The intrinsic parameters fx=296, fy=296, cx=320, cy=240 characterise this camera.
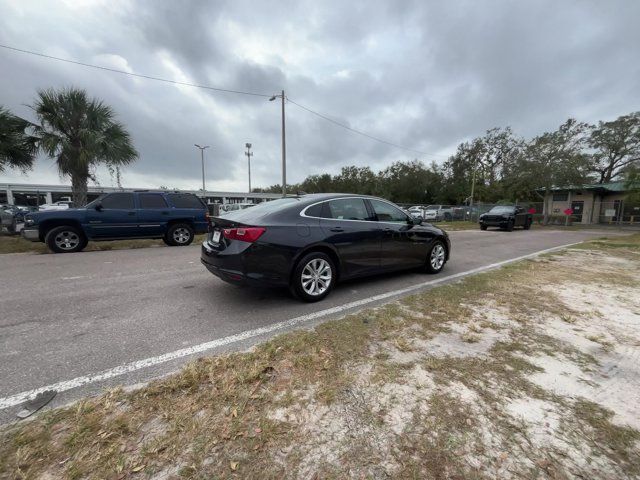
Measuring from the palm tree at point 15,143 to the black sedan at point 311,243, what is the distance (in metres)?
12.6

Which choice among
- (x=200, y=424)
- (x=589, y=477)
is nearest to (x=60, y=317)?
(x=200, y=424)

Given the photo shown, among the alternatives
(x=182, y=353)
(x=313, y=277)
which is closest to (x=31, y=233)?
→ (x=182, y=353)

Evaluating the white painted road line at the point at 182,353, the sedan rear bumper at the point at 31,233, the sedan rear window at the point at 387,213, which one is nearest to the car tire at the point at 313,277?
the white painted road line at the point at 182,353

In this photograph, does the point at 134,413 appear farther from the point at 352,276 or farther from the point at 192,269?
the point at 192,269

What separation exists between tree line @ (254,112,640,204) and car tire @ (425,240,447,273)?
18.4 meters

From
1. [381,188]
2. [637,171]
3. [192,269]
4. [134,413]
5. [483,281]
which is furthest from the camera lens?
[381,188]

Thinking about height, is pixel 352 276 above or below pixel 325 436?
above

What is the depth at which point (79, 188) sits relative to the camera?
12484 millimetres

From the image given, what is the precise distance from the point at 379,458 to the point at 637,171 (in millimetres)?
23237

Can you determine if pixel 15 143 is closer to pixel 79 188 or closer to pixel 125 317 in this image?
pixel 79 188

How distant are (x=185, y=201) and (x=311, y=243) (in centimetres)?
716

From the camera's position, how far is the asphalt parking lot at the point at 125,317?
2.41 metres

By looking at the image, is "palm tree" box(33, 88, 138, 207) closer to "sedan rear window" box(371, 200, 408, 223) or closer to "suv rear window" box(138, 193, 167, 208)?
"suv rear window" box(138, 193, 167, 208)

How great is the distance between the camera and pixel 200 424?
183 cm
